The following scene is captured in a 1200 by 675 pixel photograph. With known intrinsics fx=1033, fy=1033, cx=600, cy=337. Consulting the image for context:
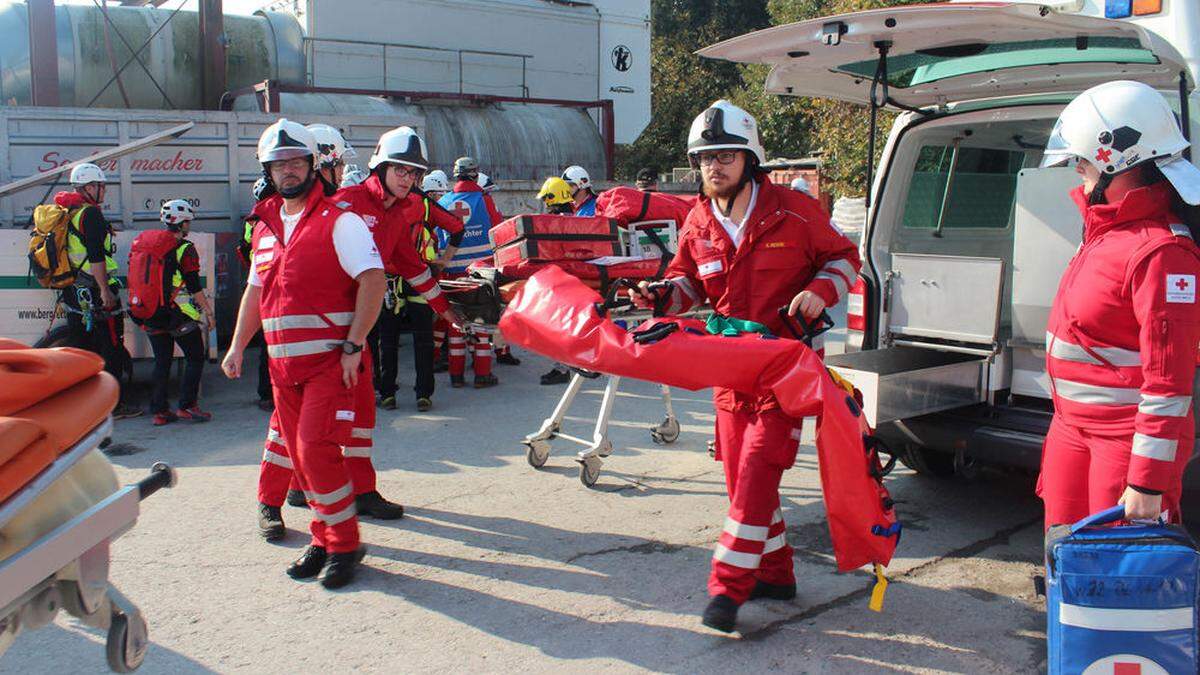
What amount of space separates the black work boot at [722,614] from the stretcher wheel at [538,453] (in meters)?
2.57

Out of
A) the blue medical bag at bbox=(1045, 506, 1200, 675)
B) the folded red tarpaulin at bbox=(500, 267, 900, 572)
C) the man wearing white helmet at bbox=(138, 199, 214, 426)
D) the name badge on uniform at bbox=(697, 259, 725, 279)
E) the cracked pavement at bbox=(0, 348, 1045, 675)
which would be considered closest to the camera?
the blue medical bag at bbox=(1045, 506, 1200, 675)

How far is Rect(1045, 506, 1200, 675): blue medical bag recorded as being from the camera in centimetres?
288

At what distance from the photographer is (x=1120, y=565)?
2.89 m

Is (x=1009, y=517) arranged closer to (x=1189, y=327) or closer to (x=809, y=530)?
(x=809, y=530)

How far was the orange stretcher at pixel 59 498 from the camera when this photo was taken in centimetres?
242

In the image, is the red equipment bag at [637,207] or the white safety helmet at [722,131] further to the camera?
the red equipment bag at [637,207]

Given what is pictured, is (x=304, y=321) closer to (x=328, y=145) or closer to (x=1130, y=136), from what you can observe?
(x=328, y=145)

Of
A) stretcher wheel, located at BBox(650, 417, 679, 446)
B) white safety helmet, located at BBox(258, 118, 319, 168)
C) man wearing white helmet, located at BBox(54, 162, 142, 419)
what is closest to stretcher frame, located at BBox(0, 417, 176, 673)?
white safety helmet, located at BBox(258, 118, 319, 168)

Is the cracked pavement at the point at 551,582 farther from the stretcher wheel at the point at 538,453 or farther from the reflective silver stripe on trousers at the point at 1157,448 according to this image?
the reflective silver stripe on trousers at the point at 1157,448

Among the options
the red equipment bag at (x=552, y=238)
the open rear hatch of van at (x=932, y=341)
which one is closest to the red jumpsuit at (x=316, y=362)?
the red equipment bag at (x=552, y=238)

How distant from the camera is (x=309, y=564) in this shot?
15.1 ft

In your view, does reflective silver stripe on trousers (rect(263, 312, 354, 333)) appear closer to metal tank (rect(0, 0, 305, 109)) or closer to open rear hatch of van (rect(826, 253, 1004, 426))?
open rear hatch of van (rect(826, 253, 1004, 426))

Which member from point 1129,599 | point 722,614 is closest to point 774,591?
point 722,614

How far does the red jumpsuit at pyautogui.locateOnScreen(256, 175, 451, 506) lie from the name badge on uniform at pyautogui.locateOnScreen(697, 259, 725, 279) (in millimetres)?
1619
